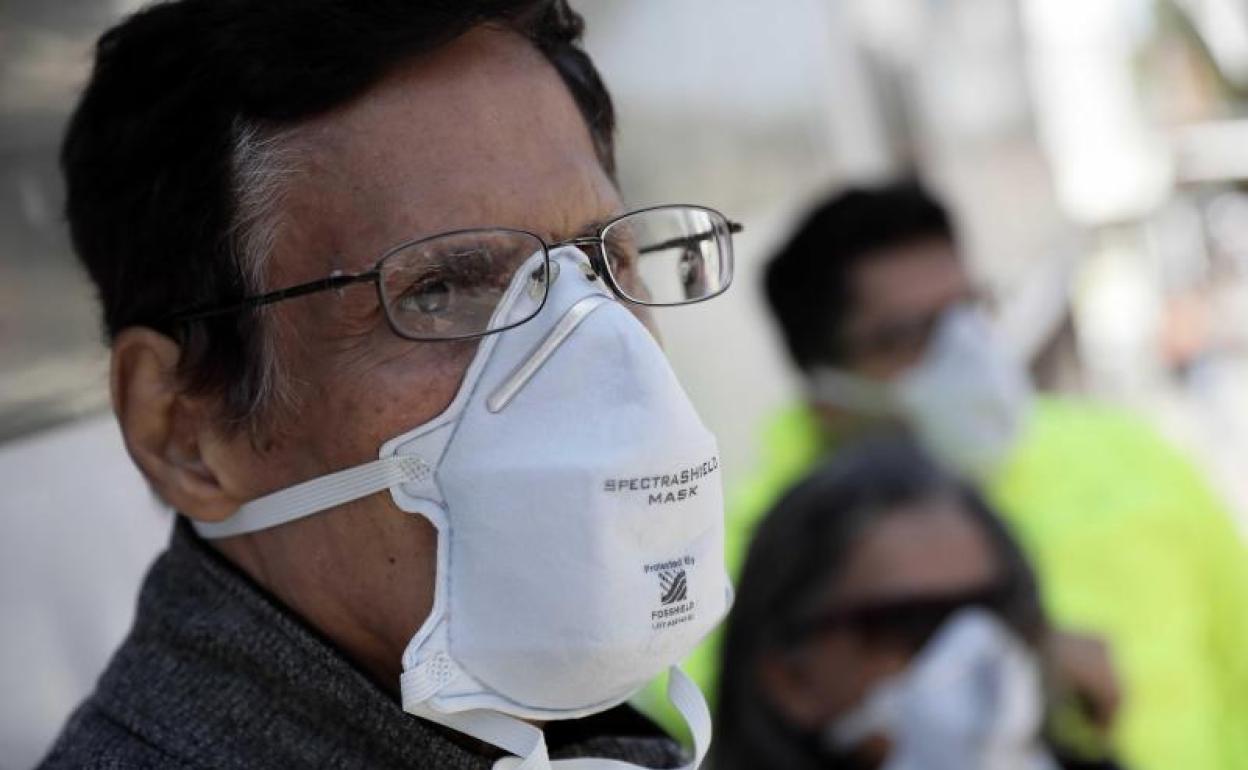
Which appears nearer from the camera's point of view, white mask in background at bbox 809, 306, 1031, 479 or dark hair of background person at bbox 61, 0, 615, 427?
dark hair of background person at bbox 61, 0, 615, 427

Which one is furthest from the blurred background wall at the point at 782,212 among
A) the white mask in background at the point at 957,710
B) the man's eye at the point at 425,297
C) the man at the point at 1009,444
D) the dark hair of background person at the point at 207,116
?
the white mask in background at the point at 957,710

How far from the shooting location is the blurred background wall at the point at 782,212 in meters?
2.03

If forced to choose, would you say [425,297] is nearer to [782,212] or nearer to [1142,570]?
[1142,570]

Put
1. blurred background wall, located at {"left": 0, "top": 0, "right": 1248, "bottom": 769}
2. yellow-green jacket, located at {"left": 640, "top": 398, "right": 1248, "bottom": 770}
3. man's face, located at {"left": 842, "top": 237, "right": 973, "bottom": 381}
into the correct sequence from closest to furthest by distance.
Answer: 1. blurred background wall, located at {"left": 0, "top": 0, "right": 1248, "bottom": 769}
2. yellow-green jacket, located at {"left": 640, "top": 398, "right": 1248, "bottom": 770}
3. man's face, located at {"left": 842, "top": 237, "right": 973, "bottom": 381}

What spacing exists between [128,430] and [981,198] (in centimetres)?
691

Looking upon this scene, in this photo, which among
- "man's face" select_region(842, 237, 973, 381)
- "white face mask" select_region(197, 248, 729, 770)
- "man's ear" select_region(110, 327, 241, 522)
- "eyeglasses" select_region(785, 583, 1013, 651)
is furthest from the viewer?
"man's face" select_region(842, 237, 973, 381)

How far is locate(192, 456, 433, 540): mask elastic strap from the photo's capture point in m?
1.36

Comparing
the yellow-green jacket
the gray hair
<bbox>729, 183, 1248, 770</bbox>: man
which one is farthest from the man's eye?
<bbox>729, 183, 1248, 770</bbox>: man

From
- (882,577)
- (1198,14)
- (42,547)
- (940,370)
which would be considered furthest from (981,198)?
(1198,14)

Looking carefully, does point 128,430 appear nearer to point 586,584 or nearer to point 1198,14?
point 586,584

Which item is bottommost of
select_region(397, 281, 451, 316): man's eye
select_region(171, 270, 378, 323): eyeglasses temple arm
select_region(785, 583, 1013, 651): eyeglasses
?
select_region(785, 583, 1013, 651): eyeglasses

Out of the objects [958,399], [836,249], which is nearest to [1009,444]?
[958,399]

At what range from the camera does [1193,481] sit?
349cm

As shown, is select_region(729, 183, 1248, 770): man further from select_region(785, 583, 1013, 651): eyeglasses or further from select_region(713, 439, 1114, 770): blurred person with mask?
select_region(785, 583, 1013, 651): eyeglasses
